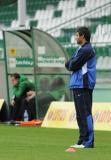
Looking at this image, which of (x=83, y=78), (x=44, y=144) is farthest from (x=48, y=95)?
(x=83, y=78)

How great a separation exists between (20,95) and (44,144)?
569 centimetres

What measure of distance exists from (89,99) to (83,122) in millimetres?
370

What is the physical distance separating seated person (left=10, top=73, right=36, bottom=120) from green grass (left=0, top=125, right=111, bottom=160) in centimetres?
131

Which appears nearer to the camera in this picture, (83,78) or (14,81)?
(83,78)

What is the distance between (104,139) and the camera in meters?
11.5

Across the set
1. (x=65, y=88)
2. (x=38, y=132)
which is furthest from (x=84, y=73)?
(x=65, y=88)

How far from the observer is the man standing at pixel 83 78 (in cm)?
927

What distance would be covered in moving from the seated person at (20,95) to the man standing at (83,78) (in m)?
6.49

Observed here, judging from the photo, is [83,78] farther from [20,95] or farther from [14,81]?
[20,95]

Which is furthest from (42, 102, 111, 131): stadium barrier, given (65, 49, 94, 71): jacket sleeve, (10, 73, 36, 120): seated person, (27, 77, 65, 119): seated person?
(65, 49, 94, 71): jacket sleeve

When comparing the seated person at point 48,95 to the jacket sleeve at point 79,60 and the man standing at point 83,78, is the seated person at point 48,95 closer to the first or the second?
the man standing at point 83,78

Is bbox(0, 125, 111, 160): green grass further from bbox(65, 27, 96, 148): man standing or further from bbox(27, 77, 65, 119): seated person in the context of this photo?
bbox(27, 77, 65, 119): seated person

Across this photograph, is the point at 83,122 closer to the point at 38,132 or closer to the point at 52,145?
the point at 52,145

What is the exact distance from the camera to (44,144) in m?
10.4
